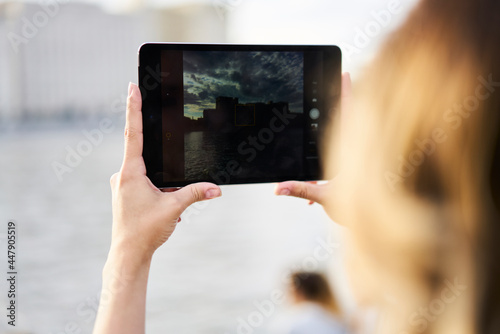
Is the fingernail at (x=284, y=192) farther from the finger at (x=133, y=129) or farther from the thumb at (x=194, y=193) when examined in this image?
the finger at (x=133, y=129)

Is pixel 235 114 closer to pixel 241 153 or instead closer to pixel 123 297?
pixel 241 153

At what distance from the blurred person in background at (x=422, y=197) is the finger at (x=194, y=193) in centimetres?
3

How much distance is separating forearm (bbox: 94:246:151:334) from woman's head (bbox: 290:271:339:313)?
0.61 metres

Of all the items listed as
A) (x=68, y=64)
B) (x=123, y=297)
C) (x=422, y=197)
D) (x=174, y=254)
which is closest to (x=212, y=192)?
(x=123, y=297)

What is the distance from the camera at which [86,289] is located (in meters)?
4.45

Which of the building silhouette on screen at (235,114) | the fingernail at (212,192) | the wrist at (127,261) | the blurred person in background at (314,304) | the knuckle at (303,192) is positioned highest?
the building silhouette on screen at (235,114)

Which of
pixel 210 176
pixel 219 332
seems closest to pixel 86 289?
pixel 219 332

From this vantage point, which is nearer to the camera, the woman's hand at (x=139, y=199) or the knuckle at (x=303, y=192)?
the woman's hand at (x=139, y=199)

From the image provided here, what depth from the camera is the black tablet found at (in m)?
0.89

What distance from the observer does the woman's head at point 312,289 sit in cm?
121

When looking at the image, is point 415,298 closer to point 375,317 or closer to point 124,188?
point 375,317

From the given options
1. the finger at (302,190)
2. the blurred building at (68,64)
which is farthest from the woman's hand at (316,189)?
the blurred building at (68,64)

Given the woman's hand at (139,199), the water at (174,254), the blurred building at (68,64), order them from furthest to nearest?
the blurred building at (68,64) < the water at (174,254) < the woman's hand at (139,199)

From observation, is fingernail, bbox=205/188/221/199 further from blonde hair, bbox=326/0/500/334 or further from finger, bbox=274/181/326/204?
blonde hair, bbox=326/0/500/334
